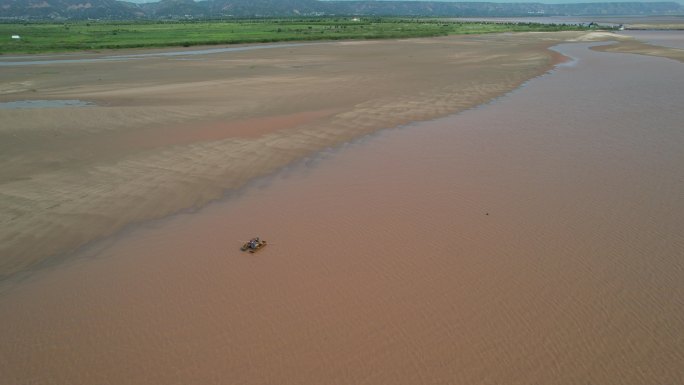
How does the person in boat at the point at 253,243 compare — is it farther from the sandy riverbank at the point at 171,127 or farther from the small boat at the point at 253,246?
the sandy riverbank at the point at 171,127

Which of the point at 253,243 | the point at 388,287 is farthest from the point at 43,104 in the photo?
the point at 388,287

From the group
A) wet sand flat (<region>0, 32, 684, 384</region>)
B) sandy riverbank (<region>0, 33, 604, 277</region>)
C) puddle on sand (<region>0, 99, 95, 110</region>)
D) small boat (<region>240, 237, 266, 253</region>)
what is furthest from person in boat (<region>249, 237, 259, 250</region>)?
puddle on sand (<region>0, 99, 95, 110</region>)

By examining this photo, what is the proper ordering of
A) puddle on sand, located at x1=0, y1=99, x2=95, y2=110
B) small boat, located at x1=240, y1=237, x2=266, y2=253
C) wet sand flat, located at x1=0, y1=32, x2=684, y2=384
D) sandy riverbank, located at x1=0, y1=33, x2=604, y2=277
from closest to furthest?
wet sand flat, located at x1=0, y1=32, x2=684, y2=384 < small boat, located at x1=240, y1=237, x2=266, y2=253 < sandy riverbank, located at x1=0, y1=33, x2=604, y2=277 < puddle on sand, located at x1=0, y1=99, x2=95, y2=110

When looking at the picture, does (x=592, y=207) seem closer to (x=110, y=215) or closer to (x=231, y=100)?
(x=110, y=215)

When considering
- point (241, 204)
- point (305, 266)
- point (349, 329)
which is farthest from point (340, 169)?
point (349, 329)

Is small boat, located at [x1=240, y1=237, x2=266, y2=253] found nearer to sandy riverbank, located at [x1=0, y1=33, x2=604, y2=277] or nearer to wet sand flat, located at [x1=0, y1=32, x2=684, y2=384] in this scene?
wet sand flat, located at [x1=0, y1=32, x2=684, y2=384]

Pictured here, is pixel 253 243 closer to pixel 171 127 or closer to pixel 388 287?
pixel 388 287
